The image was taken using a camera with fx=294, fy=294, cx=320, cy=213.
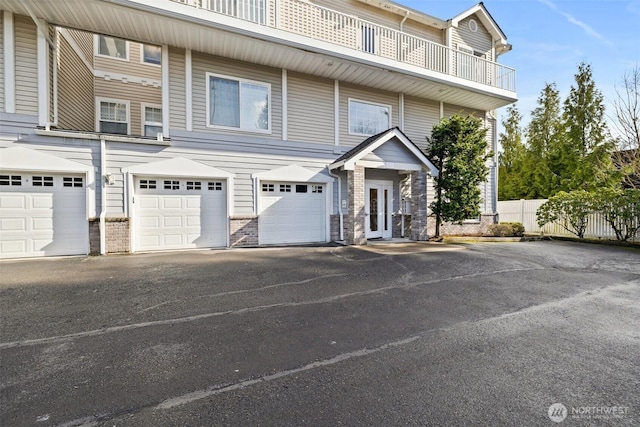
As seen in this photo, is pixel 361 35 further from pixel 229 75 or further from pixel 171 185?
pixel 171 185

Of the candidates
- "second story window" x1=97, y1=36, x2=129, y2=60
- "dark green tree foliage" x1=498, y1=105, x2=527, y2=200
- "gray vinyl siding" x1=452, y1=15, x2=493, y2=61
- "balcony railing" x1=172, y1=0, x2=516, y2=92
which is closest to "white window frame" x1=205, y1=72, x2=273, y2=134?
"balcony railing" x1=172, y1=0, x2=516, y2=92

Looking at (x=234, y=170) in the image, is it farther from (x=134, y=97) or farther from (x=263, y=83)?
(x=134, y=97)

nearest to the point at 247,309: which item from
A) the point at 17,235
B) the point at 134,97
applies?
the point at 17,235

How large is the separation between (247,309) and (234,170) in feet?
20.9

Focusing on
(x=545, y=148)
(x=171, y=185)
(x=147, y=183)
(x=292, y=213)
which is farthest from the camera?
(x=545, y=148)

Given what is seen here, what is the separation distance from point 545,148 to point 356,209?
16483 mm

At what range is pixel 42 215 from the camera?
7.82 meters

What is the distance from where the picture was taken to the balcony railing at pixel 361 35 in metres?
8.96

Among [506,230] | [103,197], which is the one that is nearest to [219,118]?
[103,197]

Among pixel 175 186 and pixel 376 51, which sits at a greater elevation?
pixel 376 51

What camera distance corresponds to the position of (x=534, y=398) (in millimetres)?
2385

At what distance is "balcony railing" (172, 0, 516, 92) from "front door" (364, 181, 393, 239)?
188 inches

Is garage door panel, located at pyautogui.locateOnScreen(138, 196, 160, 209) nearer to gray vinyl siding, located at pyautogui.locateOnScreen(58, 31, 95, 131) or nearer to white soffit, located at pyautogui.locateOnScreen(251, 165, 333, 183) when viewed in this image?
white soffit, located at pyautogui.locateOnScreen(251, 165, 333, 183)
